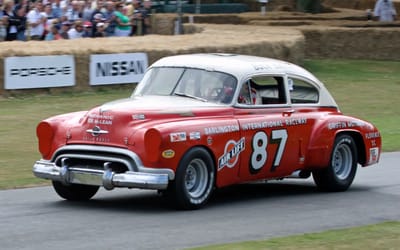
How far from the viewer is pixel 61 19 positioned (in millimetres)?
23828

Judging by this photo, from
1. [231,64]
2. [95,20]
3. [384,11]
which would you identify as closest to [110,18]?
[95,20]

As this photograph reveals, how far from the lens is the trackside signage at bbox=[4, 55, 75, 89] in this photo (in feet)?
64.5

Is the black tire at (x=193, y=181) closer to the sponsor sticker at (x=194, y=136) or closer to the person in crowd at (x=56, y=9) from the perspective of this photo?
the sponsor sticker at (x=194, y=136)

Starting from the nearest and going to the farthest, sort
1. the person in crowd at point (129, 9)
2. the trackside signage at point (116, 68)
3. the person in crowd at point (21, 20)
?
the trackside signage at point (116, 68) → the person in crowd at point (21, 20) → the person in crowd at point (129, 9)

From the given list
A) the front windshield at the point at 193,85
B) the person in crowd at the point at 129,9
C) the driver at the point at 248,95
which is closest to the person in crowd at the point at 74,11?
the person in crowd at the point at 129,9

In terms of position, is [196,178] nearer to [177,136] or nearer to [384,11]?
[177,136]

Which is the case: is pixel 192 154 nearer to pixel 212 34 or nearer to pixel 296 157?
pixel 296 157

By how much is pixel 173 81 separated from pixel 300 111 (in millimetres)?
1466

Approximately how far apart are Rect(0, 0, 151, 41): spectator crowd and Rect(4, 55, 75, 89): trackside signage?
2786 millimetres

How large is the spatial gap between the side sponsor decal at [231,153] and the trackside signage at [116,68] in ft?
37.5

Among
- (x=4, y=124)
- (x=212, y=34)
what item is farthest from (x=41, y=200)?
(x=212, y=34)

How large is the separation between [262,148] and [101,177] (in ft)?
6.11

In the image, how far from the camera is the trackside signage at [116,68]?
70.4ft

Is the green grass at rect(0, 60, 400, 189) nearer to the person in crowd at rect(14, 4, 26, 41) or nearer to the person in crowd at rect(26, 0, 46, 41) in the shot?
the person in crowd at rect(26, 0, 46, 41)
